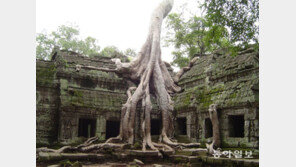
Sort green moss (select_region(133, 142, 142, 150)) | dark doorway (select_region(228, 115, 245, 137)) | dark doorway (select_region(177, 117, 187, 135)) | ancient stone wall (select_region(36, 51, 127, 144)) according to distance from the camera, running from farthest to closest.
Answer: dark doorway (select_region(177, 117, 187, 135))
ancient stone wall (select_region(36, 51, 127, 144))
green moss (select_region(133, 142, 142, 150))
dark doorway (select_region(228, 115, 245, 137))

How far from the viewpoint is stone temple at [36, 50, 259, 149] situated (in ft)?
29.0

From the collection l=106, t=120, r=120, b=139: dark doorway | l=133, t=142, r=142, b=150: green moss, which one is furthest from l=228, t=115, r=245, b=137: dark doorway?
l=106, t=120, r=120, b=139: dark doorway

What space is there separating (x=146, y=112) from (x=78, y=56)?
15.7 ft

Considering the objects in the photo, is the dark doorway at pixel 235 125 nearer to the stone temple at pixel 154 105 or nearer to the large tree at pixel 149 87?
the stone temple at pixel 154 105

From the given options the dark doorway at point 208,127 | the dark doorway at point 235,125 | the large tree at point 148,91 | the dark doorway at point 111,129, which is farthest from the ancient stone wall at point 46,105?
the dark doorway at point 235,125

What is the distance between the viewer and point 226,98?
9109 millimetres

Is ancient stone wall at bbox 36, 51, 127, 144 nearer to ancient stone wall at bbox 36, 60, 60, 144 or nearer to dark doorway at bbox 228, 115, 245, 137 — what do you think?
ancient stone wall at bbox 36, 60, 60, 144

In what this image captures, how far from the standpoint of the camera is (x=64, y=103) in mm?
10602

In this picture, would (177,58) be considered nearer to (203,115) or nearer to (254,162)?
(203,115)

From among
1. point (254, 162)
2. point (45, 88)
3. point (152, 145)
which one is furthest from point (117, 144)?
point (254, 162)

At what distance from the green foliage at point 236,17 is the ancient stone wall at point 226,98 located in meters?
1.59

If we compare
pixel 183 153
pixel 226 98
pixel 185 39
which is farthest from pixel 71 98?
pixel 185 39

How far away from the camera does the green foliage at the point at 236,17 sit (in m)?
7.31

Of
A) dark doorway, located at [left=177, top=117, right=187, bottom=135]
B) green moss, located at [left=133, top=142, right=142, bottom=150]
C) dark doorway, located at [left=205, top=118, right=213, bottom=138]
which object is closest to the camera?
green moss, located at [left=133, top=142, right=142, bottom=150]
